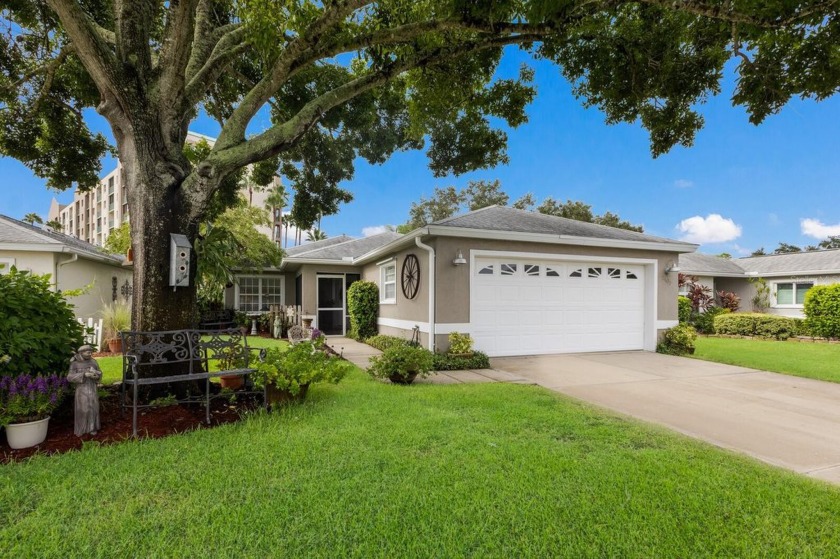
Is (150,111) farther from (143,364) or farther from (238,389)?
(238,389)

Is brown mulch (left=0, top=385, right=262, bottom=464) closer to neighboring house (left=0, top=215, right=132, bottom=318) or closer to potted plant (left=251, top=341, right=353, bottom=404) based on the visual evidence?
potted plant (left=251, top=341, right=353, bottom=404)

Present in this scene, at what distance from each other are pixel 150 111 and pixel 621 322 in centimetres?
1018

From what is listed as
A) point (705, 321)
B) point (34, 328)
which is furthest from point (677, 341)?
point (34, 328)

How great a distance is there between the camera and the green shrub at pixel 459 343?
797cm

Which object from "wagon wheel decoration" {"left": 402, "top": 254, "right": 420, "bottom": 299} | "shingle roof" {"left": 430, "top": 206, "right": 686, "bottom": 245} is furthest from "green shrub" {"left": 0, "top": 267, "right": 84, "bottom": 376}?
"shingle roof" {"left": 430, "top": 206, "right": 686, "bottom": 245}

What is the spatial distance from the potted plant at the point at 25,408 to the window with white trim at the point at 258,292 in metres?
12.3

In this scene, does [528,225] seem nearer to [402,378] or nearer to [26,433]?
[402,378]

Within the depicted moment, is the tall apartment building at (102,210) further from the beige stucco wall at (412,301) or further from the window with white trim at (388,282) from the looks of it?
the beige stucco wall at (412,301)

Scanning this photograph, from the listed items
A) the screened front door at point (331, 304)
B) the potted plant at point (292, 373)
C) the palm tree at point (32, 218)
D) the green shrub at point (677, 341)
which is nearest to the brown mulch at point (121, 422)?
the potted plant at point (292, 373)

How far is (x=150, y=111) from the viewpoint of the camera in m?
4.75

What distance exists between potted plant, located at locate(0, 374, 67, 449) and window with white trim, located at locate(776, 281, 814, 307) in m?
23.7

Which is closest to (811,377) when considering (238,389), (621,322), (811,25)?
(621,322)

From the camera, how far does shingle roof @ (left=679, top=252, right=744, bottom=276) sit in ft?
57.8

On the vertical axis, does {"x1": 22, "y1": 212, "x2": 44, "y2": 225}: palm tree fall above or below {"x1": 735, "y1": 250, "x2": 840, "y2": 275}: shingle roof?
above
